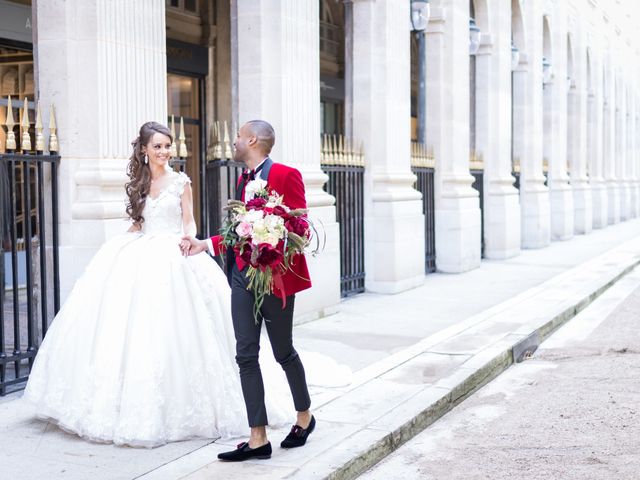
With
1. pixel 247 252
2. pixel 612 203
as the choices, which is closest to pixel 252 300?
pixel 247 252

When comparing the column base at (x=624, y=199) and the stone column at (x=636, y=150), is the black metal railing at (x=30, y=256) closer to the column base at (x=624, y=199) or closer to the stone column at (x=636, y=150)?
the column base at (x=624, y=199)

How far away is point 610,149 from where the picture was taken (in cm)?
3616

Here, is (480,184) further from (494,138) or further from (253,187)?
(253,187)

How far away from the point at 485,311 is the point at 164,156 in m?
6.05

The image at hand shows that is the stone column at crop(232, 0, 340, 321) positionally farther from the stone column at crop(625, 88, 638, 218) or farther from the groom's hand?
the stone column at crop(625, 88, 638, 218)

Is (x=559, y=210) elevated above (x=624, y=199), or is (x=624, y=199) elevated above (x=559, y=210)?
(x=624, y=199)

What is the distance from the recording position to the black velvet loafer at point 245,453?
5.22m

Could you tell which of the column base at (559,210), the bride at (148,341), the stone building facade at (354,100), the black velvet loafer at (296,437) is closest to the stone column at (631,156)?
the stone building facade at (354,100)

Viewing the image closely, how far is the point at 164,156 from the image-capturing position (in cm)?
598

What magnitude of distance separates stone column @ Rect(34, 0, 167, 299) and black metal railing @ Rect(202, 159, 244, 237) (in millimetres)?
1784

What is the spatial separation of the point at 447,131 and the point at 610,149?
22332 mm

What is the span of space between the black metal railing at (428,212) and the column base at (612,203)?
20.6 m

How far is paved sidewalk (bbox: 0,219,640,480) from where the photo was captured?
5.21m

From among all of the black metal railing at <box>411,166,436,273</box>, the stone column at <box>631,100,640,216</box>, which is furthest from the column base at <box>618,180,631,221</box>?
the black metal railing at <box>411,166,436,273</box>
